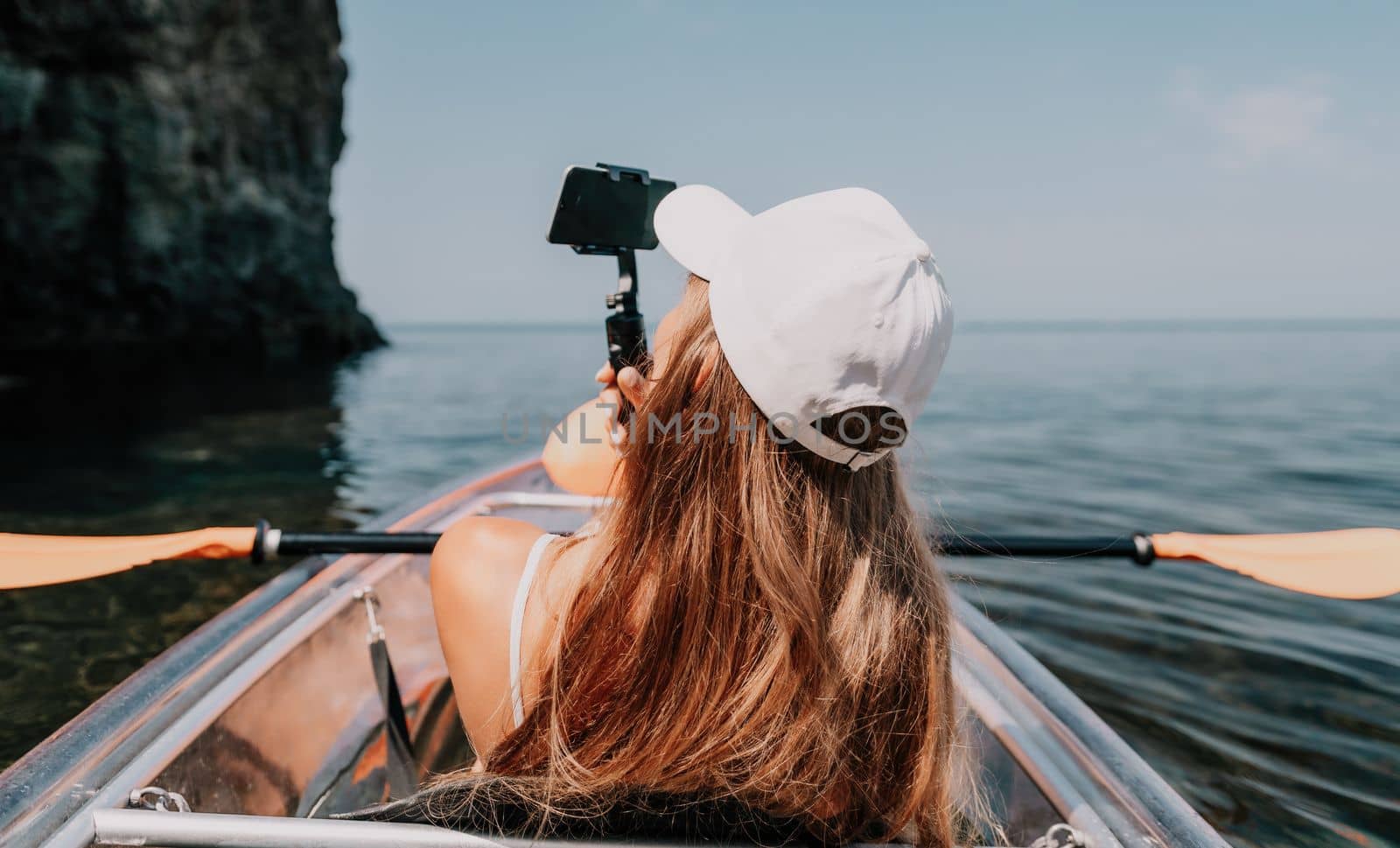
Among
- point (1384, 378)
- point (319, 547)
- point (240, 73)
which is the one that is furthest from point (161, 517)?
point (1384, 378)

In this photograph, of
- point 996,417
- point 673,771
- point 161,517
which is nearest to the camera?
point 673,771

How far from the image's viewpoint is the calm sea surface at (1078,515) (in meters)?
2.84

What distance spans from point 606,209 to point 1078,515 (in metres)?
5.61

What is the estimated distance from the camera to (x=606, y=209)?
136cm

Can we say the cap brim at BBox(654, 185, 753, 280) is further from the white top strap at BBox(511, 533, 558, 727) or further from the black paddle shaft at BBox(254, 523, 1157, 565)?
the black paddle shaft at BBox(254, 523, 1157, 565)

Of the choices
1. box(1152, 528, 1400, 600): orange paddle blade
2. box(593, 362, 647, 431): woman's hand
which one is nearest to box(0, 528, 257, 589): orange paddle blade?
box(593, 362, 647, 431): woman's hand

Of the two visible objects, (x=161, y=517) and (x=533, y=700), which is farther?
(x=161, y=517)

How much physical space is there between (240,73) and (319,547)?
23252 millimetres

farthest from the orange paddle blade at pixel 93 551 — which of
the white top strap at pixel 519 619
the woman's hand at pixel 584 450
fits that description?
the white top strap at pixel 519 619

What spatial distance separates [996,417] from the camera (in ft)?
40.0

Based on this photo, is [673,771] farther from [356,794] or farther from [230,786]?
[356,794]

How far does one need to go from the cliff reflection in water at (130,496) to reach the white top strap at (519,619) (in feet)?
8.76

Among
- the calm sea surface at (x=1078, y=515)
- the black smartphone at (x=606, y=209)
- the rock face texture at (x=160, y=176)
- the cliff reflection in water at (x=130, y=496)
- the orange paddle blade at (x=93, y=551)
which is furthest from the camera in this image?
the rock face texture at (x=160, y=176)

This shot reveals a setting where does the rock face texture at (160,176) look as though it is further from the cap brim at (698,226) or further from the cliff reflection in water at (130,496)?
the cap brim at (698,226)
